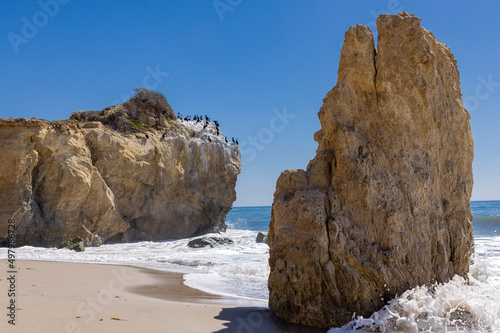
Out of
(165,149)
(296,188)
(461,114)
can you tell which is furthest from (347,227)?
(165,149)

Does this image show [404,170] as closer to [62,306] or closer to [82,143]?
[62,306]

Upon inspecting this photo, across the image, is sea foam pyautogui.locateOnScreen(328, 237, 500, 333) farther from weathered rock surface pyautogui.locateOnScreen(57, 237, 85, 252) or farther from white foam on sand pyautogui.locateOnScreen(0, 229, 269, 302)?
weathered rock surface pyautogui.locateOnScreen(57, 237, 85, 252)

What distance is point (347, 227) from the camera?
5332 mm

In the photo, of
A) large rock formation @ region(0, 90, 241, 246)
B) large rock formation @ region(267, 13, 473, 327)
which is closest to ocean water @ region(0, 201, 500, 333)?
large rock formation @ region(267, 13, 473, 327)

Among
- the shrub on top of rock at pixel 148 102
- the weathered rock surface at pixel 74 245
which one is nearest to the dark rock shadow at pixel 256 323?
the weathered rock surface at pixel 74 245

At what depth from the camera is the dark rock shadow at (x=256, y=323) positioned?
477 cm

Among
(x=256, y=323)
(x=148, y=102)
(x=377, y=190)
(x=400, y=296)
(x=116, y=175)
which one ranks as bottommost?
(x=256, y=323)

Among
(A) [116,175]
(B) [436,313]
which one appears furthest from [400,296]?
(A) [116,175]

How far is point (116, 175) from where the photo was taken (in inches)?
795

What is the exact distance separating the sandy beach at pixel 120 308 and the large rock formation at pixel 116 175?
28.0 feet

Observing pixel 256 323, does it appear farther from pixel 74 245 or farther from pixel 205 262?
pixel 74 245

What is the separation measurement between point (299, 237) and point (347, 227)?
66 cm

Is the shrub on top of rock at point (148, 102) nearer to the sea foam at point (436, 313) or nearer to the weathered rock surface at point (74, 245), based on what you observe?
the weathered rock surface at point (74, 245)

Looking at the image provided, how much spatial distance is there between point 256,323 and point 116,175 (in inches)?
654
